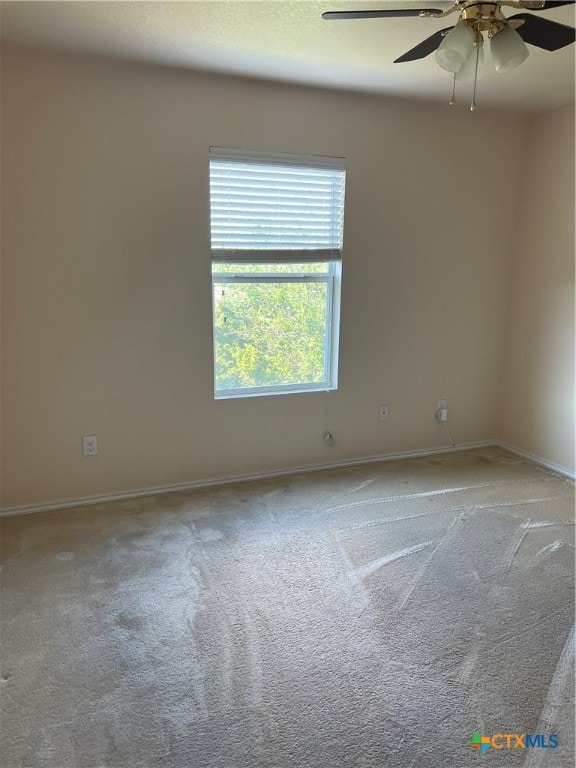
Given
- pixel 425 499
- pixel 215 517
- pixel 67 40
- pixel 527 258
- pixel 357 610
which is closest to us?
pixel 357 610

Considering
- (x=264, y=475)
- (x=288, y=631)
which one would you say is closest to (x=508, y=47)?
(x=288, y=631)

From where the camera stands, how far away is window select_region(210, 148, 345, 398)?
3.16 metres

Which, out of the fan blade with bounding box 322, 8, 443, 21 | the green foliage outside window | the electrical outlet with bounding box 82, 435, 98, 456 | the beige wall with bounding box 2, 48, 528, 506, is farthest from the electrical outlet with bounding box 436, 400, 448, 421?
the fan blade with bounding box 322, 8, 443, 21

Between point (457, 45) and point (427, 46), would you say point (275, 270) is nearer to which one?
point (427, 46)

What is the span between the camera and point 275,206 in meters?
3.24

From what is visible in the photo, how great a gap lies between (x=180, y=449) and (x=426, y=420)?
1846mm

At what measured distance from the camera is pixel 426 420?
3.98 metres

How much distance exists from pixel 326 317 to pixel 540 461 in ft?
6.21

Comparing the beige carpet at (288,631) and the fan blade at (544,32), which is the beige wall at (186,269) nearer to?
the beige carpet at (288,631)

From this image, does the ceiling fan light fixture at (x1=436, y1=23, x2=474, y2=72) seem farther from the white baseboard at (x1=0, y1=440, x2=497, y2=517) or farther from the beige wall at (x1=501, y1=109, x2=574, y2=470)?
the white baseboard at (x1=0, y1=440, x2=497, y2=517)

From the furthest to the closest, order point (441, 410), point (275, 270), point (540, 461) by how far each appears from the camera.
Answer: point (441, 410) → point (540, 461) → point (275, 270)

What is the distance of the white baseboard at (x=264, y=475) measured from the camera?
305cm

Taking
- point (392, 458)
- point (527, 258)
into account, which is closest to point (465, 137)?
point (527, 258)

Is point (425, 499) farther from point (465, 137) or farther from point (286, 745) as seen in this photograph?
point (465, 137)
